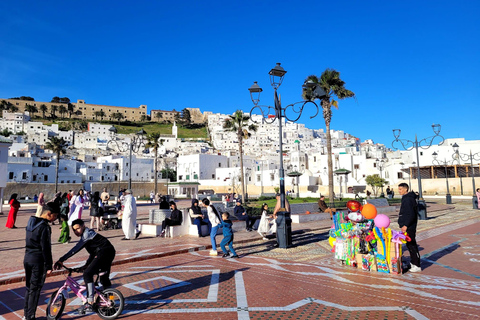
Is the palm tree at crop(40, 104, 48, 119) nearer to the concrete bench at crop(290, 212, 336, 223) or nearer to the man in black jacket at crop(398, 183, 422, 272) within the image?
the concrete bench at crop(290, 212, 336, 223)

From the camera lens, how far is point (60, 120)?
144875 millimetres

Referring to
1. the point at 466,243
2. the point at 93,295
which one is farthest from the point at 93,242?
the point at 466,243

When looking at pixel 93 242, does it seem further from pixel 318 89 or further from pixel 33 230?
pixel 318 89

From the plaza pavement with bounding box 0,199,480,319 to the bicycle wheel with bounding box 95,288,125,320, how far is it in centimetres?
24

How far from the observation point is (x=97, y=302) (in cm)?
462

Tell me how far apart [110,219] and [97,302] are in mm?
10569

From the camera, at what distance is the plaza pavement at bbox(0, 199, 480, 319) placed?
4887 mm

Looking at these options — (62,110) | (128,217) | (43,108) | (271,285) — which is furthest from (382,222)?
(62,110)

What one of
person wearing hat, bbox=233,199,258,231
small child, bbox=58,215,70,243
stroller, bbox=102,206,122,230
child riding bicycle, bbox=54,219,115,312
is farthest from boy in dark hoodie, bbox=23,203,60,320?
stroller, bbox=102,206,122,230

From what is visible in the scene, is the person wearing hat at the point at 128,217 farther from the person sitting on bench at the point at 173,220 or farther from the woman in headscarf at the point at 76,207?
the woman in headscarf at the point at 76,207

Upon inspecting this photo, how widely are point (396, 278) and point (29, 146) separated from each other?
8256 cm

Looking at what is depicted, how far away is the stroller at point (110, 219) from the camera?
14.3 m

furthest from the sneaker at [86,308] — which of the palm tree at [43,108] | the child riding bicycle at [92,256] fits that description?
the palm tree at [43,108]

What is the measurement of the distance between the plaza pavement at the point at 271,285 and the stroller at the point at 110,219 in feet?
12.5
